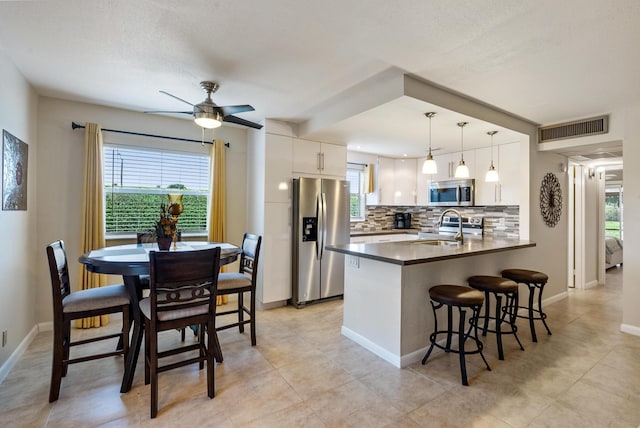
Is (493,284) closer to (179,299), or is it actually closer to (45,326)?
(179,299)

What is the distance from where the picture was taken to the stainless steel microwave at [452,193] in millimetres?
4824

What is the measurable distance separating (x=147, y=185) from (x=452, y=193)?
448 cm

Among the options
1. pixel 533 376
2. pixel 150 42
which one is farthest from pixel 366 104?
pixel 533 376

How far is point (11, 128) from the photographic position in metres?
2.49

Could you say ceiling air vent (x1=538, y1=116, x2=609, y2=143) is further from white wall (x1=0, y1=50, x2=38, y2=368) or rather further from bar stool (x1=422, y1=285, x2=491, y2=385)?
white wall (x1=0, y1=50, x2=38, y2=368)

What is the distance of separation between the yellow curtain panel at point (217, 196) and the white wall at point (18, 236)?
1.74m

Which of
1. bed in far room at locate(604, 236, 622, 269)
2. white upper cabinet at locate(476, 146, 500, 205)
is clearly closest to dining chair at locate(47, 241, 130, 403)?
white upper cabinet at locate(476, 146, 500, 205)

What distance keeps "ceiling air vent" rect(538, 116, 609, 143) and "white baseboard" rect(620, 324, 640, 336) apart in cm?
212

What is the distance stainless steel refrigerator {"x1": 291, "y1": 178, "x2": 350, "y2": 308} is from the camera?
13.2 feet

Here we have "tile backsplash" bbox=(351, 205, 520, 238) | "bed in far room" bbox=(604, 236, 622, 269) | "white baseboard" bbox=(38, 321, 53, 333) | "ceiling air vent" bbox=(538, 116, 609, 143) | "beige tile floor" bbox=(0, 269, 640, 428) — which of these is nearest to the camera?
"beige tile floor" bbox=(0, 269, 640, 428)

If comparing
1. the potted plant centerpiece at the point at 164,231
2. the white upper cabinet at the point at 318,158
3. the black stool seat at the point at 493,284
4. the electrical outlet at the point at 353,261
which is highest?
the white upper cabinet at the point at 318,158

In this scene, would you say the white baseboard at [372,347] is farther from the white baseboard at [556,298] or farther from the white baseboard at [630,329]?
the white baseboard at [556,298]

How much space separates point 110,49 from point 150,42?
0.37 metres

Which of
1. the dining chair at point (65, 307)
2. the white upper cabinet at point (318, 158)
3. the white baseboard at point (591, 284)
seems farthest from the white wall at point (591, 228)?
the dining chair at point (65, 307)
